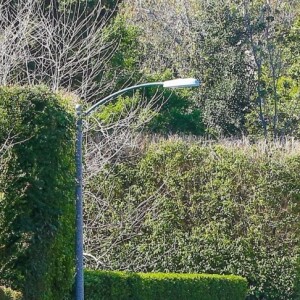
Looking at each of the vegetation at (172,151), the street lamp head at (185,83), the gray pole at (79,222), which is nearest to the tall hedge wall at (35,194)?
the gray pole at (79,222)

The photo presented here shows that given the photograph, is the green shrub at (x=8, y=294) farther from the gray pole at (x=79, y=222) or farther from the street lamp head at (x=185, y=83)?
the street lamp head at (x=185, y=83)

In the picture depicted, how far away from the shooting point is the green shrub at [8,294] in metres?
17.7

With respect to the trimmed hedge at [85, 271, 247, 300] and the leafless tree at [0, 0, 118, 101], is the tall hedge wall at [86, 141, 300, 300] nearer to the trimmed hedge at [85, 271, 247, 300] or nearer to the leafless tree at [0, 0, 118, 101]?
the trimmed hedge at [85, 271, 247, 300]

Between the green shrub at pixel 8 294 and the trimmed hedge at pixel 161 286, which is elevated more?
the green shrub at pixel 8 294

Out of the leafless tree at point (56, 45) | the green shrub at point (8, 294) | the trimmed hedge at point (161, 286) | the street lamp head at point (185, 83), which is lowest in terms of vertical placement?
the trimmed hedge at point (161, 286)

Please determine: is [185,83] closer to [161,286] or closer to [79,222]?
[79,222]

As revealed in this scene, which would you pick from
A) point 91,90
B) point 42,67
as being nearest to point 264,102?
point 91,90

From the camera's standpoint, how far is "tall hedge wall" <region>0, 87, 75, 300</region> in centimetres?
1894

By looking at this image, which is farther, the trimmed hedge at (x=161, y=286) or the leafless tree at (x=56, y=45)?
the leafless tree at (x=56, y=45)

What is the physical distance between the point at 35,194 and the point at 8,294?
2.25m

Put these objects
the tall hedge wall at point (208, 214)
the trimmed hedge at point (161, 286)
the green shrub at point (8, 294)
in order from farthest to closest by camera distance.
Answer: the tall hedge wall at point (208, 214)
the trimmed hedge at point (161, 286)
the green shrub at point (8, 294)

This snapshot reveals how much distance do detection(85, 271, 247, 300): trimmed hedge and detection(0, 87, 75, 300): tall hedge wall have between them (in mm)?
2130

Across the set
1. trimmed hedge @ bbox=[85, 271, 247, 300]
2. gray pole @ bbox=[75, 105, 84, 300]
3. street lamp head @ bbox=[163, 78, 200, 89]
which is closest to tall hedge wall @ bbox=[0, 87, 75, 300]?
gray pole @ bbox=[75, 105, 84, 300]

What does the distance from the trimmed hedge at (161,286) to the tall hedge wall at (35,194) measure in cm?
213
